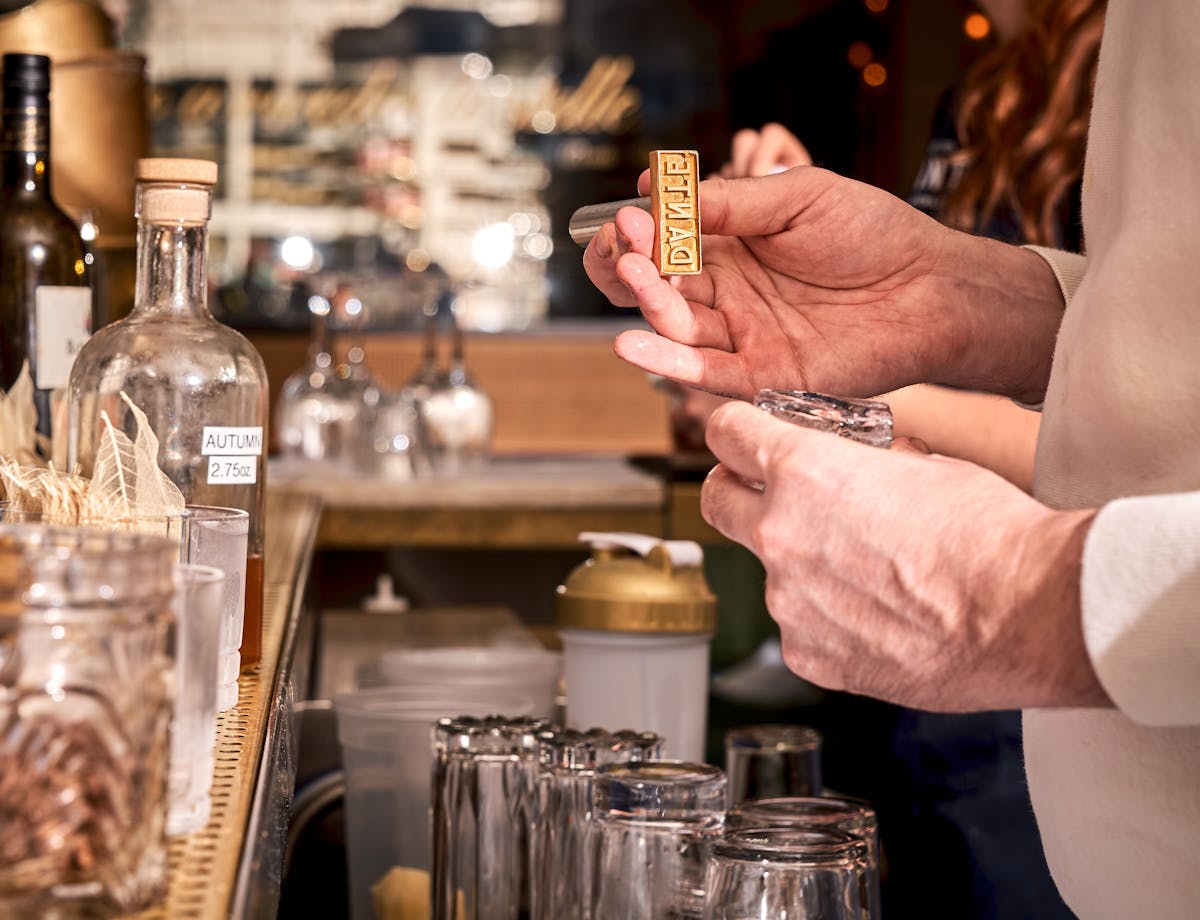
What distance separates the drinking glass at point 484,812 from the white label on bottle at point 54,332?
17.4 inches

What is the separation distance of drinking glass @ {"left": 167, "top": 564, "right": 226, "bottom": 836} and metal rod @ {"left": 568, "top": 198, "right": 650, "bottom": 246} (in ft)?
1.65

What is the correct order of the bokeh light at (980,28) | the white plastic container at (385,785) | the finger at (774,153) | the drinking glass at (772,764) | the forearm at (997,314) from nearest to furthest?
the forearm at (997,314)
the white plastic container at (385,785)
the drinking glass at (772,764)
the finger at (774,153)
the bokeh light at (980,28)

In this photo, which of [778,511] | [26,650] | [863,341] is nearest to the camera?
[26,650]

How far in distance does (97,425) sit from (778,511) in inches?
17.4

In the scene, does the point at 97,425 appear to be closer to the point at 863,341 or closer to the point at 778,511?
the point at 778,511

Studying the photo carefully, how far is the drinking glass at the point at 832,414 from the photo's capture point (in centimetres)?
92

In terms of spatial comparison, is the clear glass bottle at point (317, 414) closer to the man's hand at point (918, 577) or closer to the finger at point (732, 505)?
the finger at point (732, 505)

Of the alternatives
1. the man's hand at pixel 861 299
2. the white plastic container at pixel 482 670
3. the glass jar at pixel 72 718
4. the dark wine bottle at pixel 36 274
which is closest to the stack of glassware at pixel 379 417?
the white plastic container at pixel 482 670

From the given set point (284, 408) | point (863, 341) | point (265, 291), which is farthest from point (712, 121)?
point (863, 341)

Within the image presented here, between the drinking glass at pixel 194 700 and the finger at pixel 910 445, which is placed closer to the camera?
the drinking glass at pixel 194 700

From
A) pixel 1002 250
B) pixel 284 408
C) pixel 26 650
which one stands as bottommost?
pixel 284 408

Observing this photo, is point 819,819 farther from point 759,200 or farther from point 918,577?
point 759,200

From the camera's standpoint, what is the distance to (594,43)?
6535 mm

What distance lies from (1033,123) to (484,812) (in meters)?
1.38
